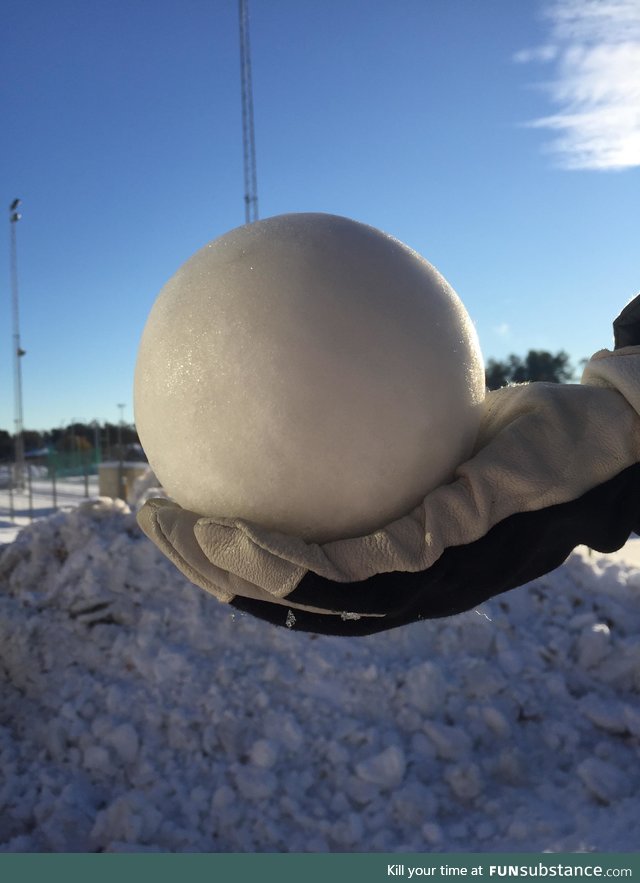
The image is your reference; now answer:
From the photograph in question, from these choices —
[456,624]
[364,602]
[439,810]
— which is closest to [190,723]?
[439,810]

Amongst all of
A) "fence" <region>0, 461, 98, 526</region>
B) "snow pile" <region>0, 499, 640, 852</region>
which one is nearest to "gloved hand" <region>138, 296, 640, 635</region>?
"snow pile" <region>0, 499, 640, 852</region>

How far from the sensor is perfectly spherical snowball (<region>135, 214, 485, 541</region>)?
1979 millimetres

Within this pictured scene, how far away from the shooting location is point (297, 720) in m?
5.37

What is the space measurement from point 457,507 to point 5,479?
965 inches

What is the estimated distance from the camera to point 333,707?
18.0 feet

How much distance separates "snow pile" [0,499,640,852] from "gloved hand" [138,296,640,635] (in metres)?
2.98

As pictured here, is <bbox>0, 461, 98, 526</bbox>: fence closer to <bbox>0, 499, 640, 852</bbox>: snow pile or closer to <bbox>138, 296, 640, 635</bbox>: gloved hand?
<bbox>0, 499, 640, 852</bbox>: snow pile

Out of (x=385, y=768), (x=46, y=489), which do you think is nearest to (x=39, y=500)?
(x=46, y=489)

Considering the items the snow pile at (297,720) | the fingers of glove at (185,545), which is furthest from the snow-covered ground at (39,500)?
the fingers of glove at (185,545)

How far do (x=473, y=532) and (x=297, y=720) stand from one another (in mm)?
3711

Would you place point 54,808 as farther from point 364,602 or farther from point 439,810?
point 364,602

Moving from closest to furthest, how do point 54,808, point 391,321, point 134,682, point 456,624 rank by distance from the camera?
1. point 391,321
2. point 54,808
3. point 134,682
4. point 456,624

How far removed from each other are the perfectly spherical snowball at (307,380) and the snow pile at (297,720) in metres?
3.28

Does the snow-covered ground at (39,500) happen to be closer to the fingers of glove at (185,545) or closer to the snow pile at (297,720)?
the snow pile at (297,720)
